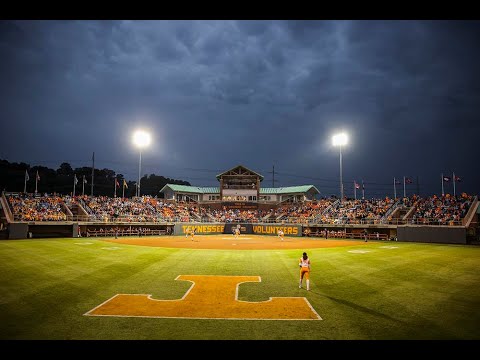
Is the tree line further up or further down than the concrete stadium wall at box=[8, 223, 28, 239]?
further up

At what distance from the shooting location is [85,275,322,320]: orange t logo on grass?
10758 mm

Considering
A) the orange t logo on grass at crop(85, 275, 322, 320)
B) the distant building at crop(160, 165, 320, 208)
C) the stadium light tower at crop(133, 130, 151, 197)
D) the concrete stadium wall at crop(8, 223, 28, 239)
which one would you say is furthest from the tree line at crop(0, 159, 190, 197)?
the orange t logo on grass at crop(85, 275, 322, 320)

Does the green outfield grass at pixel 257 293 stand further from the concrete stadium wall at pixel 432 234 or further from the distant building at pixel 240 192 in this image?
the distant building at pixel 240 192

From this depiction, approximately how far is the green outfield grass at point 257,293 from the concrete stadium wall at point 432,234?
15.2 metres

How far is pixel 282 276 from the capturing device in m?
17.9

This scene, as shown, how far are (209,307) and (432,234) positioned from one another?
35334 mm

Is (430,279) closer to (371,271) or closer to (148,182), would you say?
(371,271)

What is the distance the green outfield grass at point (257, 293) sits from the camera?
9.14 meters

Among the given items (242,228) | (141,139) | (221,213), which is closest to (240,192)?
(221,213)

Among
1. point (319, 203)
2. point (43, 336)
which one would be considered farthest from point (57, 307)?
point (319, 203)

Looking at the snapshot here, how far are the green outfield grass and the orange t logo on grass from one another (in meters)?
0.47

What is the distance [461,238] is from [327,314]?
33.2 metres

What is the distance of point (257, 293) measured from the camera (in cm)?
1398

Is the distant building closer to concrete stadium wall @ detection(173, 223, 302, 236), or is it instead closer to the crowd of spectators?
the crowd of spectators
